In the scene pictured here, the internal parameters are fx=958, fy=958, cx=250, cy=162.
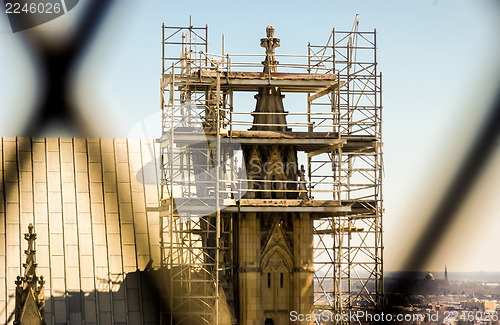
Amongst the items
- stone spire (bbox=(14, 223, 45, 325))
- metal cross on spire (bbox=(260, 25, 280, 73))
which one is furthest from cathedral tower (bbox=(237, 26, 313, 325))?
stone spire (bbox=(14, 223, 45, 325))

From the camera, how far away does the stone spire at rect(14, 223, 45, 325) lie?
45.2 metres

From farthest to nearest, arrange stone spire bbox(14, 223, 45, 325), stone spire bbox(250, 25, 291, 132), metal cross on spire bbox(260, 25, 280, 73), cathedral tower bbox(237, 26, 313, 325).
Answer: metal cross on spire bbox(260, 25, 280, 73)
stone spire bbox(250, 25, 291, 132)
cathedral tower bbox(237, 26, 313, 325)
stone spire bbox(14, 223, 45, 325)

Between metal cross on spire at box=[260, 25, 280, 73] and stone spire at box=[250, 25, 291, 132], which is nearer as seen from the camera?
stone spire at box=[250, 25, 291, 132]

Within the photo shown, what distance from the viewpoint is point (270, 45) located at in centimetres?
5266

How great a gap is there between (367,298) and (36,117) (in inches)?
966

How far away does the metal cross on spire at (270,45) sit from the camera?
5247 centimetres

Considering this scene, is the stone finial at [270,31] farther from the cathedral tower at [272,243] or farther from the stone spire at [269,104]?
the cathedral tower at [272,243]

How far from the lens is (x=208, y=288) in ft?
163

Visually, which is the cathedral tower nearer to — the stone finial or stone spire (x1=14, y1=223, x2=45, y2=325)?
the stone finial

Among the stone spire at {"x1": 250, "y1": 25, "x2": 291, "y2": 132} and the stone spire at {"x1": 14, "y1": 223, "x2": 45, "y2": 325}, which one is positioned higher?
the stone spire at {"x1": 250, "y1": 25, "x2": 291, "y2": 132}

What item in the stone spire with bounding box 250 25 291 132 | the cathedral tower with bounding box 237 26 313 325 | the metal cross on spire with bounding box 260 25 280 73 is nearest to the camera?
the cathedral tower with bounding box 237 26 313 325

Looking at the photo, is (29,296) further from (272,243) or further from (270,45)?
(270,45)

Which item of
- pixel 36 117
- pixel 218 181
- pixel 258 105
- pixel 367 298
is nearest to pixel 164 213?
pixel 218 181

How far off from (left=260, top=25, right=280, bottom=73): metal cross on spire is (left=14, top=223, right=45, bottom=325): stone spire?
16.1 metres
